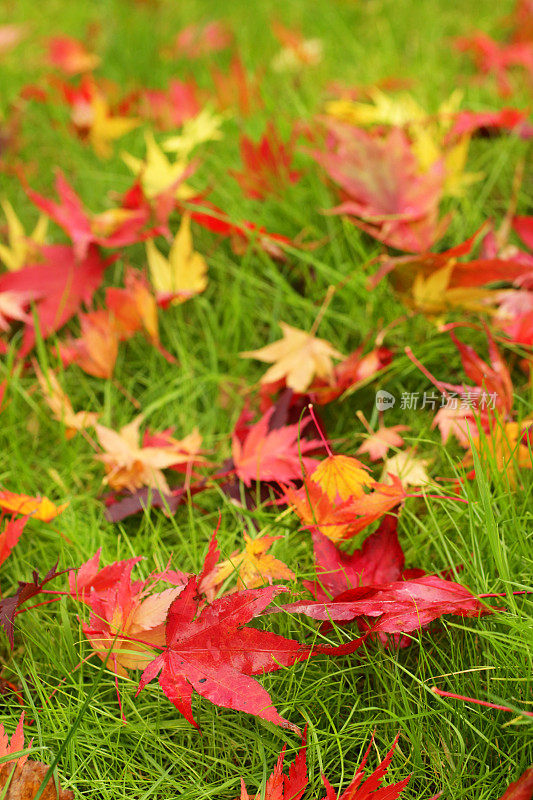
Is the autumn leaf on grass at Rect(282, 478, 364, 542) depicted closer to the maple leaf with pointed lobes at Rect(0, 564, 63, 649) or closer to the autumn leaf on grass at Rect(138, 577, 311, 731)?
the autumn leaf on grass at Rect(138, 577, 311, 731)

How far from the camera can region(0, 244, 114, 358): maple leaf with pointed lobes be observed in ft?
4.05

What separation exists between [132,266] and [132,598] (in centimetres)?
78

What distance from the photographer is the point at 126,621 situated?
30.6 inches

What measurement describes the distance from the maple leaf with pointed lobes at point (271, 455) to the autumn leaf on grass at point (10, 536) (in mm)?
307

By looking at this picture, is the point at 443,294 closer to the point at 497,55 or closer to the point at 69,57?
the point at 497,55

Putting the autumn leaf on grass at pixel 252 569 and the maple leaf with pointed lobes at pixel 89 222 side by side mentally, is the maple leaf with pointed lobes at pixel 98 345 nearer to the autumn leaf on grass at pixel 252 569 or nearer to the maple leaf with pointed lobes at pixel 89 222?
the maple leaf with pointed lobes at pixel 89 222

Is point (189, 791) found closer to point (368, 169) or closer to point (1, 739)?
point (1, 739)

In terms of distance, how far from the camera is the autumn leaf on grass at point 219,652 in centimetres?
69

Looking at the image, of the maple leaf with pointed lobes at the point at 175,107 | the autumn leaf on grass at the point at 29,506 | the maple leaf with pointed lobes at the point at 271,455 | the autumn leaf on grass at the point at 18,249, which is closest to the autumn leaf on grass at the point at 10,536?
the autumn leaf on grass at the point at 29,506

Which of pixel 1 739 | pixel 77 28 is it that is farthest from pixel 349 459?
pixel 77 28

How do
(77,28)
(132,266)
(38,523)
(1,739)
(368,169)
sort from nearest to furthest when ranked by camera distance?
(1,739)
(38,523)
(368,169)
(132,266)
(77,28)

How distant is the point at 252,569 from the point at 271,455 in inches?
7.6

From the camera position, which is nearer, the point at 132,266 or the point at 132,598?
the point at 132,598

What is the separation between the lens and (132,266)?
4.48 ft
